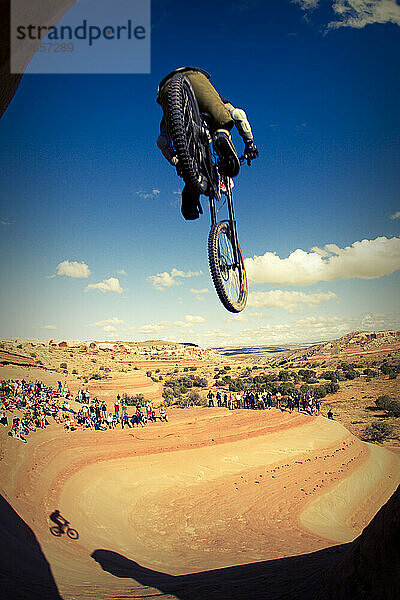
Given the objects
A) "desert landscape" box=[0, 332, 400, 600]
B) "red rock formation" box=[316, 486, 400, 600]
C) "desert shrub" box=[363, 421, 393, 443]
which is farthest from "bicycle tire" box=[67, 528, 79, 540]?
"desert shrub" box=[363, 421, 393, 443]

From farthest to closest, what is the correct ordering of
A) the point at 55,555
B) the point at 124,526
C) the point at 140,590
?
the point at 124,526 → the point at 55,555 → the point at 140,590

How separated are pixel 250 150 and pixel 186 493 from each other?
13.5m

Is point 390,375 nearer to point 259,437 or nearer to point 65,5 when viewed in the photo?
point 259,437

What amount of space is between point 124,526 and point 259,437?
28.5ft

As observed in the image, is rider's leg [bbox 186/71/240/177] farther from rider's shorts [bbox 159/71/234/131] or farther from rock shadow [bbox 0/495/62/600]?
rock shadow [bbox 0/495/62/600]

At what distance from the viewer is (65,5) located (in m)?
3.36

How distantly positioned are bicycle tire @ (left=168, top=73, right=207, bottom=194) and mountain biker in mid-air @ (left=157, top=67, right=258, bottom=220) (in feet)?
0.46

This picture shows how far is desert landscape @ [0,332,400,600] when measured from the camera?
5.94 meters

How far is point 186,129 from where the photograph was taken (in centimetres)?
383

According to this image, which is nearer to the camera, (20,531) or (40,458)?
(20,531)

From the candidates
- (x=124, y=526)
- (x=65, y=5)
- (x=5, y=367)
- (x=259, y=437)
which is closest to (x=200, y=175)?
(x=65, y=5)

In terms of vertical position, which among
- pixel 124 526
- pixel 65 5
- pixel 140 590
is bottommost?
pixel 124 526

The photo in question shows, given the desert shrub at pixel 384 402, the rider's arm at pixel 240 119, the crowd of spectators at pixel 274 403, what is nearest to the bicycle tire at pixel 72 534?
the rider's arm at pixel 240 119

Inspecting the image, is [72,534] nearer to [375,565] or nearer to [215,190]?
[375,565]
